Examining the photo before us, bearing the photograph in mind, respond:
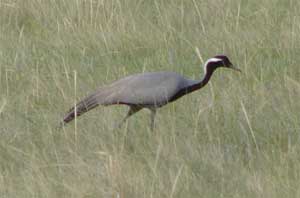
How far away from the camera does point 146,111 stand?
248 inches

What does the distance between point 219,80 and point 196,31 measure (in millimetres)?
948

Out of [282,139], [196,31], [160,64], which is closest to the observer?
[282,139]

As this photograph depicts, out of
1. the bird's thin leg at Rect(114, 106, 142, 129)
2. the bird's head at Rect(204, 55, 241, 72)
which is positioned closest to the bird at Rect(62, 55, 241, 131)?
the bird's thin leg at Rect(114, 106, 142, 129)

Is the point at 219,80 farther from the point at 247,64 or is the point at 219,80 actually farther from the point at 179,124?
the point at 179,124

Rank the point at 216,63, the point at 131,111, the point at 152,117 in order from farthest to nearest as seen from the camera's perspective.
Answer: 1. the point at 216,63
2. the point at 131,111
3. the point at 152,117

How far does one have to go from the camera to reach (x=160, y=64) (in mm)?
6922

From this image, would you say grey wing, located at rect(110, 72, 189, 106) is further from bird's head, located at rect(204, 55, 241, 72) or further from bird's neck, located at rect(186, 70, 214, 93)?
bird's head, located at rect(204, 55, 241, 72)

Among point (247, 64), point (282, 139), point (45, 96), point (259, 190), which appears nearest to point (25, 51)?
point (45, 96)

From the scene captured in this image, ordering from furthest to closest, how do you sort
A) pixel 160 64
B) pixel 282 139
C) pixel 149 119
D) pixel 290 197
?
pixel 160 64
pixel 149 119
pixel 282 139
pixel 290 197

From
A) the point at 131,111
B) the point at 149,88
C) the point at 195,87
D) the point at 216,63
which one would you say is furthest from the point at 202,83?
the point at 131,111

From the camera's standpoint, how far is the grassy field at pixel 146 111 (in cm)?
488

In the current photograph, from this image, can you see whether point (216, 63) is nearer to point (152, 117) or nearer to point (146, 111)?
point (146, 111)

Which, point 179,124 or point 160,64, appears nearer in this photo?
point 179,124

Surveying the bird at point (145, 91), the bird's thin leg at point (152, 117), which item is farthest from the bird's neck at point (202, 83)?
the bird's thin leg at point (152, 117)
